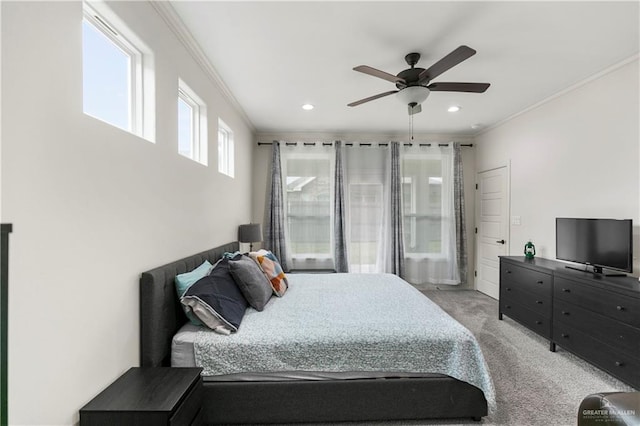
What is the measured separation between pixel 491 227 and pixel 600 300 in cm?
233

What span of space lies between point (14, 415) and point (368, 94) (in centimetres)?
350

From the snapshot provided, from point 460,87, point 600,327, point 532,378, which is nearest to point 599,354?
point 600,327

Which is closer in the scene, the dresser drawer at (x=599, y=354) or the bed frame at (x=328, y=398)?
the bed frame at (x=328, y=398)

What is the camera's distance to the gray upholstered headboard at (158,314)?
168 centimetres

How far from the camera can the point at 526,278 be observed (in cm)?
326

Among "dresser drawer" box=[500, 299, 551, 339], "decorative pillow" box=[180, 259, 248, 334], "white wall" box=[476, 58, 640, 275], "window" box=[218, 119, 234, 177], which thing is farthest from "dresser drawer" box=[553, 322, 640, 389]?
"window" box=[218, 119, 234, 177]

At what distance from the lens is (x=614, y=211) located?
8.97 feet

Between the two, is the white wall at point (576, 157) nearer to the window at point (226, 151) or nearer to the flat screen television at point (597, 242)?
the flat screen television at point (597, 242)

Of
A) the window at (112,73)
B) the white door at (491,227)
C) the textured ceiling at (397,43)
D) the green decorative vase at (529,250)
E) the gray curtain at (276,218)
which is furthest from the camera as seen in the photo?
the gray curtain at (276,218)

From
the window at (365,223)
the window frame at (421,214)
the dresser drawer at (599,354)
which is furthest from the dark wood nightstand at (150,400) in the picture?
the window frame at (421,214)

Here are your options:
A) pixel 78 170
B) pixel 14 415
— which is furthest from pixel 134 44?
pixel 14 415

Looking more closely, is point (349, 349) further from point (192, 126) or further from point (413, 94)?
point (192, 126)

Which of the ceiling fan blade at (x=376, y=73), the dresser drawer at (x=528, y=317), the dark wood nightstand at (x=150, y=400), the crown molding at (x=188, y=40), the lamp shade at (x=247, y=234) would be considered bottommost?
the dresser drawer at (x=528, y=317)

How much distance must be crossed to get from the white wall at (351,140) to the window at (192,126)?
7.05 ft
